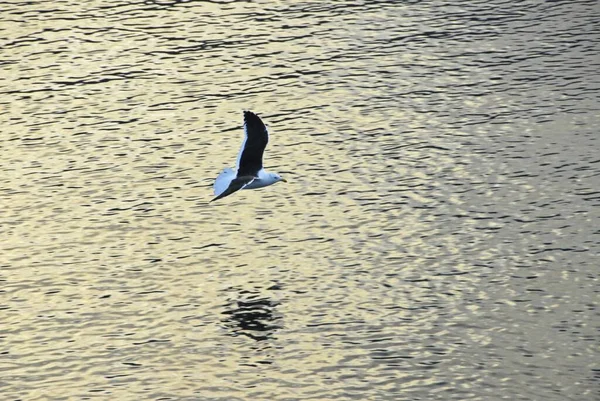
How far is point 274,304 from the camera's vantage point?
36.5 metres

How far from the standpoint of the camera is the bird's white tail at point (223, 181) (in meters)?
35.7

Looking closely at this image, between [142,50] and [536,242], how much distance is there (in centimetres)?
2505

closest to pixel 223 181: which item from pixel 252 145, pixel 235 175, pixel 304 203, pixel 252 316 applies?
pixel 235 175

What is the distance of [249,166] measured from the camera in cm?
3716

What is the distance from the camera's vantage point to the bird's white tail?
35697 millimetres

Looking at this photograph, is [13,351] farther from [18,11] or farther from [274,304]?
[18,11]

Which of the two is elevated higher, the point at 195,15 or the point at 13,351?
the point at 195,15

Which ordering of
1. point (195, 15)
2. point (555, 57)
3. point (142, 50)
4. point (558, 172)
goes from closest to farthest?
point (558, 172), point (555, 57), point (142, 50), point (195, 15)

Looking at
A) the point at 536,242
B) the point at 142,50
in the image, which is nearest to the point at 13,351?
the point at 536,242

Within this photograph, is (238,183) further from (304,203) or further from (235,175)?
(304,203)

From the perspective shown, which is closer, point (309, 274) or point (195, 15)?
point (309, 274)

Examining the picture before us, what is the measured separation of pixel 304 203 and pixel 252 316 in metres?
7.76

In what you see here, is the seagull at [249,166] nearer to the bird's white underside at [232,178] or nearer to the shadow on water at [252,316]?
the bird's white underside at [232,178]

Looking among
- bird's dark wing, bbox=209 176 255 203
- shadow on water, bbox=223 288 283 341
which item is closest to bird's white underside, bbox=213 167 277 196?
bird's dark wing, bbox=209 176 255 203
